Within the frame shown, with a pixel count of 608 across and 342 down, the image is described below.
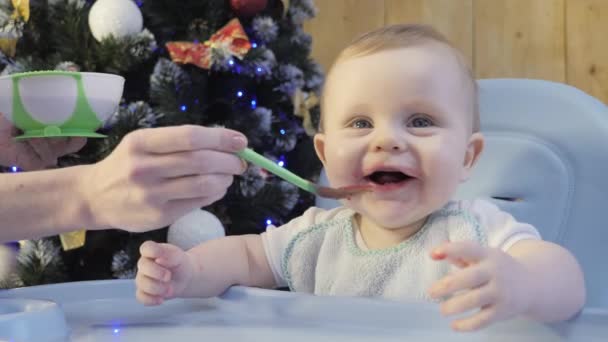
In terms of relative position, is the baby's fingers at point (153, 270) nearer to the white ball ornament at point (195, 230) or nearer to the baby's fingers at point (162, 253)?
the baby's fingers at point (162, 253)

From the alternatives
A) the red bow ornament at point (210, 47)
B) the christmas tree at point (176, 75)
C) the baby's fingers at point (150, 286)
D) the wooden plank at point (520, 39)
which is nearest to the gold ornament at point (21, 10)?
the christmas tree at point (176, 75)

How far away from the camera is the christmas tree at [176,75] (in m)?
1.88

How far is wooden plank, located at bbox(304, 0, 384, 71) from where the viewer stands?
266cm

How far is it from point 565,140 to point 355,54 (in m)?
0.37

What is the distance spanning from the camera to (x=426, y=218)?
3.31ft

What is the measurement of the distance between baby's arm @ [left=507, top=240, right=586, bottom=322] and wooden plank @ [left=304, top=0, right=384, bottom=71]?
191 cm

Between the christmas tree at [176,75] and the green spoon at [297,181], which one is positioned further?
the christmas tree at [176,75]

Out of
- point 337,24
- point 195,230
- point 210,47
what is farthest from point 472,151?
point 337,24

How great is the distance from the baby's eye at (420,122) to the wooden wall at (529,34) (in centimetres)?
144

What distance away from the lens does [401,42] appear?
0.98m

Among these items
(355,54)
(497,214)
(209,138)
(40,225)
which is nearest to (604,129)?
(497,214)

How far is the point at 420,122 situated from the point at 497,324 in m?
0.31

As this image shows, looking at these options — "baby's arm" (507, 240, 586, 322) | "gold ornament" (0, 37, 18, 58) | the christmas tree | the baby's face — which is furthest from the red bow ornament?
"baby's arm" (507, 240, 586, 322)

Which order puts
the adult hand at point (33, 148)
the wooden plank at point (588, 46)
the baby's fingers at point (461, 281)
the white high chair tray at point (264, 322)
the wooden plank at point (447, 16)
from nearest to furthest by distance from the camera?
the baby's fingers at point (461, 281)
the white high chair tray at point (264, 322)
the adult hand at point (33, 148)
the wooden plank at point (588, 46)
the wooden plank at point (447, 16)
